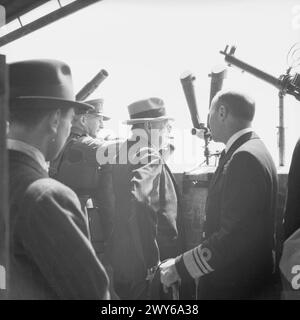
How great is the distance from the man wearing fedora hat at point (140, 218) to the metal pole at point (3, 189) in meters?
0.94

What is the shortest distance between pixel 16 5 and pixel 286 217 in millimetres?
1708

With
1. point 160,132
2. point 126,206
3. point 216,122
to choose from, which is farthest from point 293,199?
point 160,132

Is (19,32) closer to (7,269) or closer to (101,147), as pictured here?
(101,147)

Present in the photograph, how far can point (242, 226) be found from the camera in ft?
5.79

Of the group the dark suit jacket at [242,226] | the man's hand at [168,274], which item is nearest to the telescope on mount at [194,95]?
the dark suit jacket at [242,226]

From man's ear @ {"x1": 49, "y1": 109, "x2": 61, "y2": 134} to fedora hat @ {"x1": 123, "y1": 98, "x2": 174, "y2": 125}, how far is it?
4.88 ft

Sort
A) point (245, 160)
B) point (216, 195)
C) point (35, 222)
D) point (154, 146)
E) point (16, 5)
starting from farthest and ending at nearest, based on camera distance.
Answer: point (154, 146)
point (16, 5)
point (216, 195)
point (245, 160)
point (35, 222)

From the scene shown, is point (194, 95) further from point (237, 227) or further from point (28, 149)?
point (28, 149)

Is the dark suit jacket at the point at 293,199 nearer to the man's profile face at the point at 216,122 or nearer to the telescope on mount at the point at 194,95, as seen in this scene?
the man's profile face at the point at 216,122

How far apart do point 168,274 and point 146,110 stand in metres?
1.14

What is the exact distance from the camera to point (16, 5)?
7.78 ft

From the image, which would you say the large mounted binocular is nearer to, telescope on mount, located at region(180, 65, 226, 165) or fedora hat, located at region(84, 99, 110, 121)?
telescope on mount, located at region(180, 65, 226, 165)

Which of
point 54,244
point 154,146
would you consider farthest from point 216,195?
point 54,244

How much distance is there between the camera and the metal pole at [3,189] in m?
1.15
